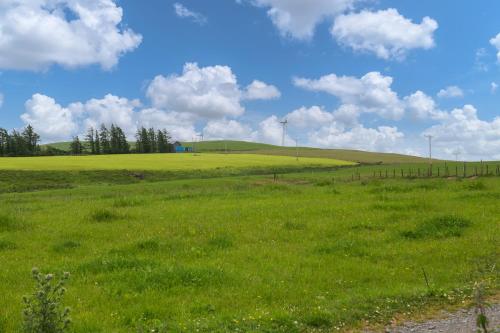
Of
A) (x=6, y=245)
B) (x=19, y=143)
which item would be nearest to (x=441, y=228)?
(x=6, y=245)

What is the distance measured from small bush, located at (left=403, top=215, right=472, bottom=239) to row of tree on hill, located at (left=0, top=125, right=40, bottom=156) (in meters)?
140

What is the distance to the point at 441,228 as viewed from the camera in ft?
54.2

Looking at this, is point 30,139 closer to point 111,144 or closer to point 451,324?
point 111,144

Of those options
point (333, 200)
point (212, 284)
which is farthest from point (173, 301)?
point (333, 200)

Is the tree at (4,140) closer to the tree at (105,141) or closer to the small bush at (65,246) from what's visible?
the tree at (105,141)

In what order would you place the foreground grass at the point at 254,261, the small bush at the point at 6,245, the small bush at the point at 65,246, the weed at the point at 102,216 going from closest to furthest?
the foreground grass at the point at 254,261
the small bush at the point at 65,246
the small bush at the point at 6,245
the weed at the point at 102,216

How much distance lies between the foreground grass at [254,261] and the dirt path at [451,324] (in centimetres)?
63

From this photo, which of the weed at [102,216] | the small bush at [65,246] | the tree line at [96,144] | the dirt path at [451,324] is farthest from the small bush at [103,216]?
the tree line at [96,144]

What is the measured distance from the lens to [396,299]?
9359mm

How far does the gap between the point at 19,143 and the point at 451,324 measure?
152 meters

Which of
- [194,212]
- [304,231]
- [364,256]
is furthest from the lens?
[194,212]

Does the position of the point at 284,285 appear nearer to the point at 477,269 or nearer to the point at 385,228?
the point at 477,269

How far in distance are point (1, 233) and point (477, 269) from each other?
53.2 feet

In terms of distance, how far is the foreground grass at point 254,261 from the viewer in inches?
339
